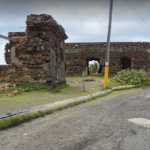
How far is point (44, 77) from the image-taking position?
7836mm

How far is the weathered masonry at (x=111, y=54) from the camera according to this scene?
58.9 ft

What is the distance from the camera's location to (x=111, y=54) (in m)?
18.0

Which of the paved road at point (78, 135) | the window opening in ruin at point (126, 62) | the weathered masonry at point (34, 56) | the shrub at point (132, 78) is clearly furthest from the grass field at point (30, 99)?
the window opening in ruin at point (126, 62)

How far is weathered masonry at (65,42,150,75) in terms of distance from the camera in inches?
706

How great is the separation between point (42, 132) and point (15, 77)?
19.2ft

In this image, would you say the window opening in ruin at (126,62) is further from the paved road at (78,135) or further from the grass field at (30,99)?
the paved road at (78,135)

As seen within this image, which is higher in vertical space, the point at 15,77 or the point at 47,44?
the point at 47,44

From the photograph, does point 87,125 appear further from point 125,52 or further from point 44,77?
point 125,52

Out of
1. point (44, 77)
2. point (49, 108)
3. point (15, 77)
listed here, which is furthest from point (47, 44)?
point (49, 108)

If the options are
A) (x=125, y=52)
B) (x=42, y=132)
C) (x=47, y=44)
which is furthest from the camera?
(x=125, y=52)

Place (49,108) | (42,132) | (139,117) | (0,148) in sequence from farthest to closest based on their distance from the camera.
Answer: (49,108)
(139,117)
(42,132)
(0,148)

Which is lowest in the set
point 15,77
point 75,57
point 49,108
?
point 49,108

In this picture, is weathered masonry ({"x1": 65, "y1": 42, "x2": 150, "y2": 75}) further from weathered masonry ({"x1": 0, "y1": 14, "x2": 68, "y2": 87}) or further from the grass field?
the grass field

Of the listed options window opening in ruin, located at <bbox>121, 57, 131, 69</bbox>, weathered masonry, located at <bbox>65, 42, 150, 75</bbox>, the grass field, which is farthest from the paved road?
window opening in ruin, located at <bbox>121, 57, 131, 69</bbox>
